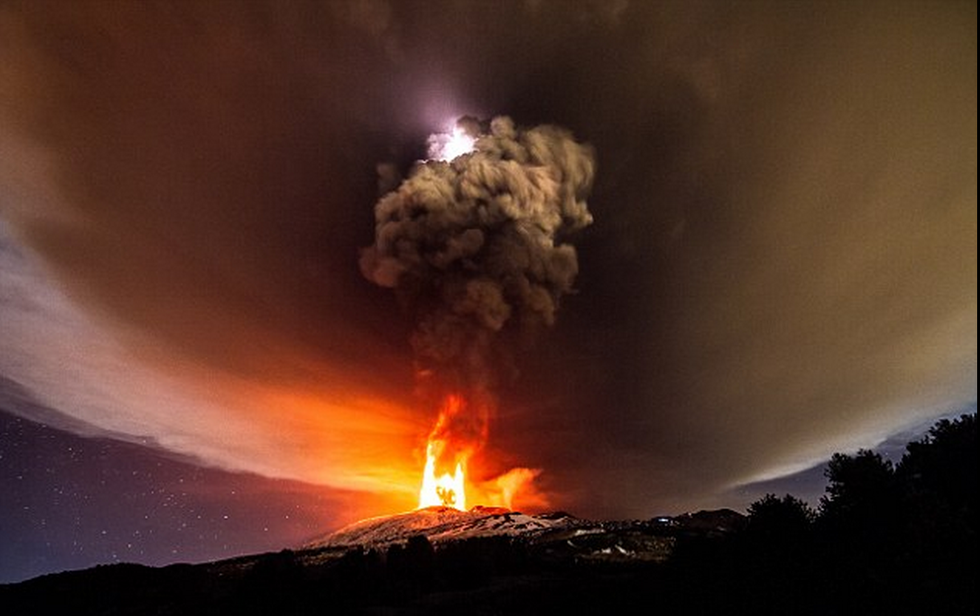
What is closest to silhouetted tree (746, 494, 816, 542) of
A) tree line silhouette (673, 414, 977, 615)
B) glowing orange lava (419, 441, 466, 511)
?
tree line silhouette (673, 414, 977, 615)

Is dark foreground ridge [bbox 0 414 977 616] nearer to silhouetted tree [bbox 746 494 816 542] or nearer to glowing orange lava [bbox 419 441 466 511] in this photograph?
silhouetted tree [bbox 746 494 816 542]

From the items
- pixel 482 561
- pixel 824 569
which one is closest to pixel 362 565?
pixel 482 561

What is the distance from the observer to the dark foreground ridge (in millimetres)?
37344

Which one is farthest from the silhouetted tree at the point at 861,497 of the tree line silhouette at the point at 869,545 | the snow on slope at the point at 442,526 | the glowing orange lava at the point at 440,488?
the glowing orange lava at the point at 440,488

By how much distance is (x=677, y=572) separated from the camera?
47.5 meters

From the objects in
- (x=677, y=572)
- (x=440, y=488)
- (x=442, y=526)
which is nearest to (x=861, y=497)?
(x=677, y=572)

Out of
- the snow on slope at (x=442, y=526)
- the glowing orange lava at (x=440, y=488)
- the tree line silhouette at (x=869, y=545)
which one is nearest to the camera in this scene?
the tree line silhouette at (x=869, y=545)

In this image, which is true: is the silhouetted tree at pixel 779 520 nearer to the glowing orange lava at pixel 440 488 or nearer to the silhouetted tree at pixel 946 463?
the silhouetted tree at pixel 946 463

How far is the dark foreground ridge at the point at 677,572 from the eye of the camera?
1470 inches

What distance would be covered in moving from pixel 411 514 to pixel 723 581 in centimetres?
Answer: 9401

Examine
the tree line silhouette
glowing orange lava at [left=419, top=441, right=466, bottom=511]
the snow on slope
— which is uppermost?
glowing orange lava at [left=419, top=441, right=466, bottom=511]

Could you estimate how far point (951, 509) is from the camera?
1688 inches

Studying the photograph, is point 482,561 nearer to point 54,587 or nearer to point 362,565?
point 362,565

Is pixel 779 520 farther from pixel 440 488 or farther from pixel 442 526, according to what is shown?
pixel 440 488
